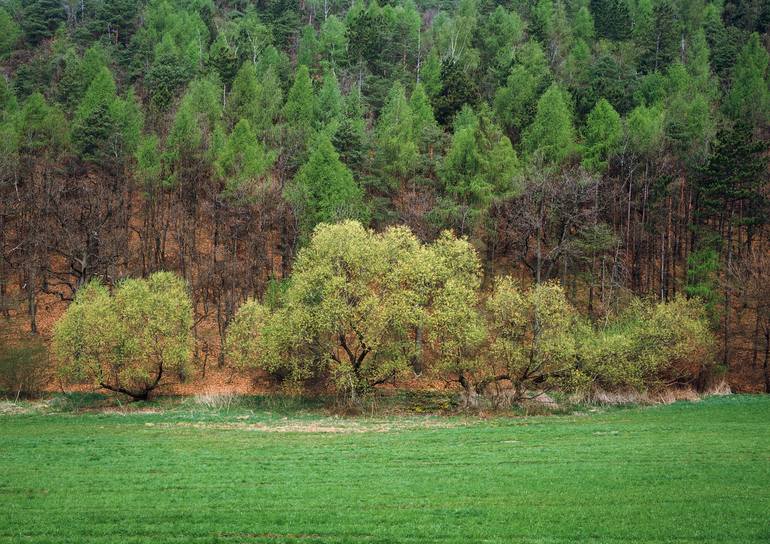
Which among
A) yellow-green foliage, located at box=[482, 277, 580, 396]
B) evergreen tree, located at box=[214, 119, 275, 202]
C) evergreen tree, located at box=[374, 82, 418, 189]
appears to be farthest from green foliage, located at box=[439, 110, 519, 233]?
yellow-green foliage, located at box=[482, 277, 580, 396]

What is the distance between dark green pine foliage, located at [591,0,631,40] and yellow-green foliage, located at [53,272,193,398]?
81374 millimetres

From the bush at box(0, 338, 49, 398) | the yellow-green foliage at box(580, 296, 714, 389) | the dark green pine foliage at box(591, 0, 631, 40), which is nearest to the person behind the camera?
the yellow-green foliage at box(580, 296, 714, 389)

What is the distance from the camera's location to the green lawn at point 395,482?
731 inches

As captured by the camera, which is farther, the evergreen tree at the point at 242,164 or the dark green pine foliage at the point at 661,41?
the dark green pine foliage at the point at 661,41

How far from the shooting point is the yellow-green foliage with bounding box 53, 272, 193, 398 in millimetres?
47906

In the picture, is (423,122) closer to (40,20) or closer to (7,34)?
(7,34)

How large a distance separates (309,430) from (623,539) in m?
23.2

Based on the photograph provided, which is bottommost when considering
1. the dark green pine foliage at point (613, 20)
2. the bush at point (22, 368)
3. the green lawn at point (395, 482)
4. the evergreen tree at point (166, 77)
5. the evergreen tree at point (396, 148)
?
the green lawn at point (395, 482)

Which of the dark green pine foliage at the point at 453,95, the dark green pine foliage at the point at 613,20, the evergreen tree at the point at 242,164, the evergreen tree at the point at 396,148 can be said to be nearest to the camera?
the evergreen tree at the point at 242,164

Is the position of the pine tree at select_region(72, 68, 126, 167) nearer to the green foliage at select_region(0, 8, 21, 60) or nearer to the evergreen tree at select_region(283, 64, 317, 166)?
the evergreen tree at select_region(283, 64, 317, 166)

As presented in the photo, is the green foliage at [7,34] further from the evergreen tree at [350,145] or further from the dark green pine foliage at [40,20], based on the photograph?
the evergreen tree at [350,145]

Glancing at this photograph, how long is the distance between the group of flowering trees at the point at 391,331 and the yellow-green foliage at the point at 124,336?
0.08m

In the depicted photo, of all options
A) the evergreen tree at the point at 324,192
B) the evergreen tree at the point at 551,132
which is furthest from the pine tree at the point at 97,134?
the evergreen tree at the point at 551,132

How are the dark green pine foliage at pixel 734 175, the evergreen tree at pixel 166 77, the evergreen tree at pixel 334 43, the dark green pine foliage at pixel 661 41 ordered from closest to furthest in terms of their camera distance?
the dark green pine foliage at pixel 734 175
the evergreen tree at pixel 166 77
the dark green pine foliage at pixel 661 41
the evergreen tree at pixel 334 43
